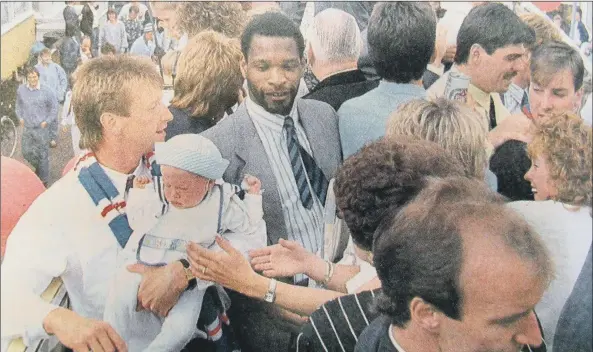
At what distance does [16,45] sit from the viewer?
5.23ft

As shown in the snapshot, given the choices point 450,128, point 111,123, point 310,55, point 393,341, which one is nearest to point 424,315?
point 393,341

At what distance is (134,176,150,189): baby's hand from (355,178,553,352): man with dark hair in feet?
1.68

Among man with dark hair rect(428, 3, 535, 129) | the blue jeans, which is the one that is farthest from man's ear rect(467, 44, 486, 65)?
the blue jeans

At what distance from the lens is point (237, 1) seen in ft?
5.43

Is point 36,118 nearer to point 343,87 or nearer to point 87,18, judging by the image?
point 87,18

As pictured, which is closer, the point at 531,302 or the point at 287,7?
the point at 531,302

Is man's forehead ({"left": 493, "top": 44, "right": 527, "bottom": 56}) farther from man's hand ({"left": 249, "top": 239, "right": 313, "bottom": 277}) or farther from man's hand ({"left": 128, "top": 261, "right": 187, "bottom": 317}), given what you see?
man's hand ({"left": 128, "top": 261, "right": 187, "bottom": 317})

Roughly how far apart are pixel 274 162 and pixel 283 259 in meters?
0.22

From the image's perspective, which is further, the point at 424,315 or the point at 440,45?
the point at 440,45

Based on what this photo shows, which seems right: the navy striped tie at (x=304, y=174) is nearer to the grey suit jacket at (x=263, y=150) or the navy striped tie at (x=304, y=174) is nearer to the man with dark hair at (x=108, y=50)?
the grey suit jacket at (x=263, y=150)

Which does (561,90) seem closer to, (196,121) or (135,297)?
(196,121)

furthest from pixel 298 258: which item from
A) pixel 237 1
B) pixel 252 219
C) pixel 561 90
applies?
pixel 561 90

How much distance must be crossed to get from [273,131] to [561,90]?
66cm

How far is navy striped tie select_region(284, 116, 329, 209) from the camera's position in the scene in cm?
171
